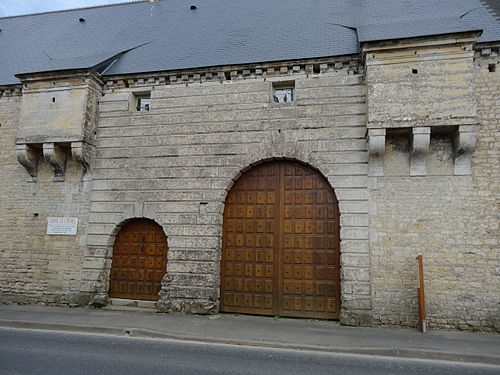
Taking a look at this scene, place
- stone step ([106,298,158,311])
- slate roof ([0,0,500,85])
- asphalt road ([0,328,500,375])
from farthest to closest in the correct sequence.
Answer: slate roof ([0,0,500,85]) → stone step ([106,298,158,311]) → asphalt road ([0,328,500,375])

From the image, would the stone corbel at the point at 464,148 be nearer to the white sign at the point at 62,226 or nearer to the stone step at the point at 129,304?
the stone step at the point at 129,304

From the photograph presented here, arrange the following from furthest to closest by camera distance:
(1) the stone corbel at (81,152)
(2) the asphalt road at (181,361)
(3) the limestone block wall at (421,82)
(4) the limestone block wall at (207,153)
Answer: (1) the stone corbel at (81,152), (4) the limestone block wall at (207,153), (3) the limestone block wall at (421,82), (2) the asphalt road at (181,361)

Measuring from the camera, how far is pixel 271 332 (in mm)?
6250

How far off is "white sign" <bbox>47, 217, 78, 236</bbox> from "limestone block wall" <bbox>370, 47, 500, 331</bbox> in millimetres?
6889

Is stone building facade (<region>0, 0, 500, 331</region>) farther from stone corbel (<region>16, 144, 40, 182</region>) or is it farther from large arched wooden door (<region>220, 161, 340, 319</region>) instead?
large arched wooden door (<region>220, 161, 340, 319</region>)

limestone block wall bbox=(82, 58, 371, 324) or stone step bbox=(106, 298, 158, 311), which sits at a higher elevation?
limestone block wall bbox=(82, 58, 371, 324)

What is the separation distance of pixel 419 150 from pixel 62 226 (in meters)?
8.26

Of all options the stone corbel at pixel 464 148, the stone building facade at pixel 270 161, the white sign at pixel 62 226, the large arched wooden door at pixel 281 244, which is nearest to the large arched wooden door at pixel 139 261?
the stone building facade at pixel 270 161

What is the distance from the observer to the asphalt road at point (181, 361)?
4.47m

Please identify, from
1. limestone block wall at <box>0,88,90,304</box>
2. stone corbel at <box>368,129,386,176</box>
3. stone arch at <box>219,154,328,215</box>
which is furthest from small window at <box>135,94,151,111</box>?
stone corbel at <box>368,129,386,176</box>

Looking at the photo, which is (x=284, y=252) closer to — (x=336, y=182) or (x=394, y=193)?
(x=336, y=182)

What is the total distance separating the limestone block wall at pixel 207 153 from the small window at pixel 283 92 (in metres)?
0.21

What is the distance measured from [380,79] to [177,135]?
183 inches

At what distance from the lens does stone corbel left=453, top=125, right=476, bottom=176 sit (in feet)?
21.9
